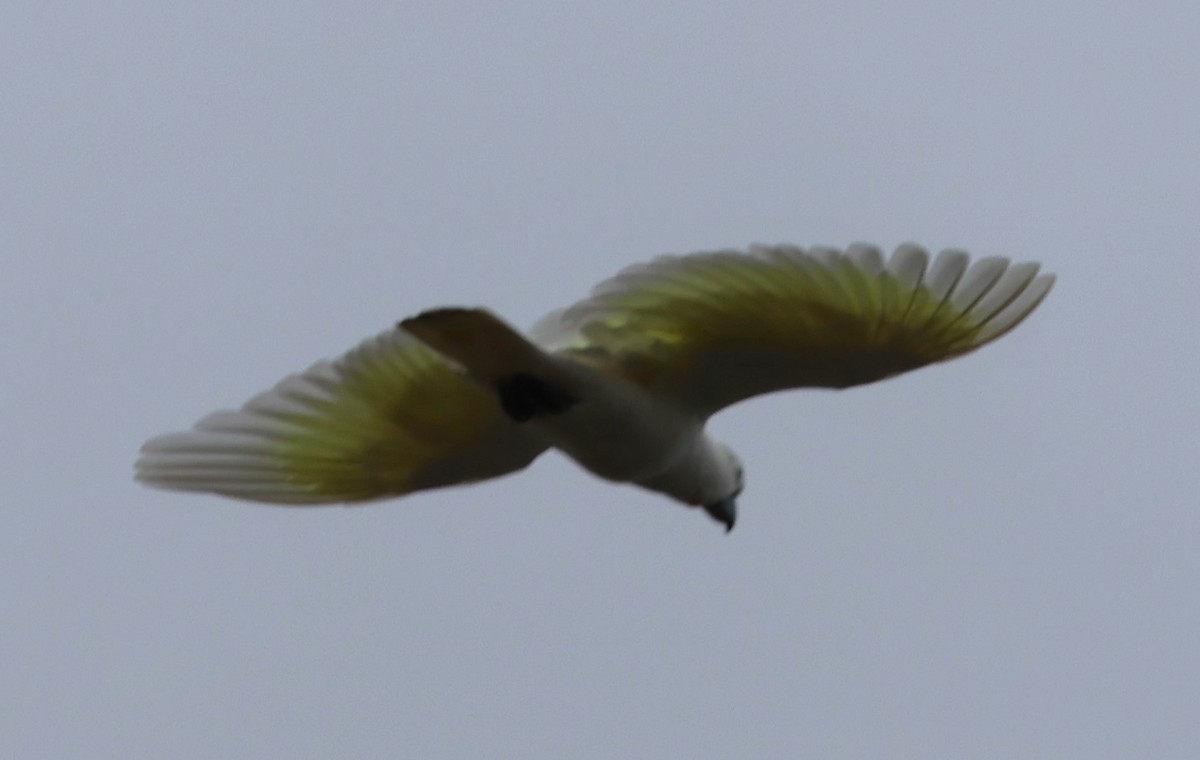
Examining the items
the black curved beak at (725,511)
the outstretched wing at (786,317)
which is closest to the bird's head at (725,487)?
the black curved beak at (725,511)

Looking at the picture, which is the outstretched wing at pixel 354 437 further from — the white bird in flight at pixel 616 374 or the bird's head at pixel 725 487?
the bird's head at pixel 725 487

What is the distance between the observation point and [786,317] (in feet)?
21.3

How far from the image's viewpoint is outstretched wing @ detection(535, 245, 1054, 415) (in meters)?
6.25

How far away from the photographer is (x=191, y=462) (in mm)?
7305

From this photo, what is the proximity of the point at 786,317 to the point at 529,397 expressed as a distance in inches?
34.0

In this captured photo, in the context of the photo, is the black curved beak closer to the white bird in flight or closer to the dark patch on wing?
the white bird in flight

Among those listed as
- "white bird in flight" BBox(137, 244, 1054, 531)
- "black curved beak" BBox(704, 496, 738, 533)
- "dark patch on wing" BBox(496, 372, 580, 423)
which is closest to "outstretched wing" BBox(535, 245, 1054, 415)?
"white bird in flight" BBox(137, 244, 1054, 531)

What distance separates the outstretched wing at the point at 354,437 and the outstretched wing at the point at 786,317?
540 millimetres

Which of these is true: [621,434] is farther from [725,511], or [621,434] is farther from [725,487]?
[725,511]

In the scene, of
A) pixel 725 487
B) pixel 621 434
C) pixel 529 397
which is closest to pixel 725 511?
pixel 725 487

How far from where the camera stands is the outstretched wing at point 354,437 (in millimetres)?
7141

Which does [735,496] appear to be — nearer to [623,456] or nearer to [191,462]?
[623,456]

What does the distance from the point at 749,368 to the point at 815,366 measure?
0.23m

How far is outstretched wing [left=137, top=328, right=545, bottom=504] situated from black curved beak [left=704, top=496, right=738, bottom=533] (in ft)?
2.35
